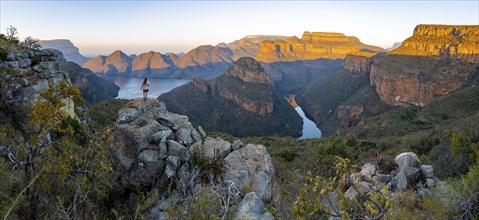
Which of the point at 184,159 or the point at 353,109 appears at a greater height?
the point at 184,159

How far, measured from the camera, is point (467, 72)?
294 ft

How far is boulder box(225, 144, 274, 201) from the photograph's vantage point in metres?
9.04

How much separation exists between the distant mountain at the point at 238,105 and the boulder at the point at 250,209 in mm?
A: 91568

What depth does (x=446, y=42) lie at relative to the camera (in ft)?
325

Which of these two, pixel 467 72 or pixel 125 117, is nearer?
pixel 125 117

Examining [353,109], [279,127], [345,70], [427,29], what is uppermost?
[427,29]

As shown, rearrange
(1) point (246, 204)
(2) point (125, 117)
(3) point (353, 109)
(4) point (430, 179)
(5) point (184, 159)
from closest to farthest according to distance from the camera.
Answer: (1) point (246, 204) → (5) point (184, 159) → (4) point (430, 179) → (2) point (125, 117) → (3) point (353, 109)

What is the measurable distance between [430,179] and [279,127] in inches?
4071

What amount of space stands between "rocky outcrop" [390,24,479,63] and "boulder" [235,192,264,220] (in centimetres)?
11095

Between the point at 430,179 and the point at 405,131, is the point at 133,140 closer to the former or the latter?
the point at 430,179

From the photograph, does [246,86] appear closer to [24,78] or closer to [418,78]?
[418,78]

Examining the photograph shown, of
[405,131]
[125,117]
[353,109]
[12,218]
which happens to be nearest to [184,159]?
[125,117]

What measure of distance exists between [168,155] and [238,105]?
355 ft

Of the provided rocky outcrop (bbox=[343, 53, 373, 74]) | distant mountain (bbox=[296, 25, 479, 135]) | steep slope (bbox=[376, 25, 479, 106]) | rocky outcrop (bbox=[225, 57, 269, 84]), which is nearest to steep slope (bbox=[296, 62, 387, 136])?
distant mountain (bbox=[296, 25, 479, 135])
